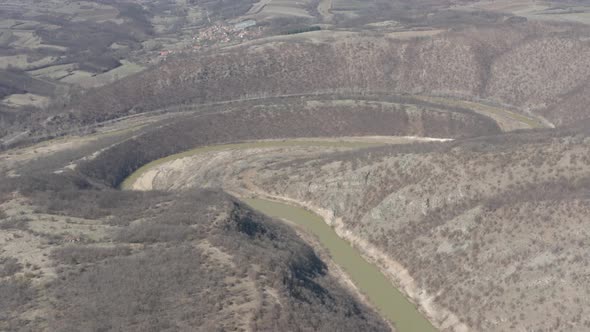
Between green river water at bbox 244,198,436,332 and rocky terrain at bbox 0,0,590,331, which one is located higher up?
rocky terrain at bbox 0,0,590,331

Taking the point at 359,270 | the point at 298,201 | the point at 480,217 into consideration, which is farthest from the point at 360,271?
the point at 298,201

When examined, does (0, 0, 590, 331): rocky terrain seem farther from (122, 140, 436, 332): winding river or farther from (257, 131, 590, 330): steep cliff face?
(122, 140, 436, 332): winding river

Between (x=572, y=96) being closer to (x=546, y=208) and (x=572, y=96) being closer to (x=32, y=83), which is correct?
(x=546, y=208)

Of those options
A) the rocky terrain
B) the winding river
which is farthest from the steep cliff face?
the winding river

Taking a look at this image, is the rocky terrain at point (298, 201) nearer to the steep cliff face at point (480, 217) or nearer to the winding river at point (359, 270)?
the steep cliff face at point (480, 217)

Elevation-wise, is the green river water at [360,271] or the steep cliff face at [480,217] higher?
the steep cliff face at [480,217]

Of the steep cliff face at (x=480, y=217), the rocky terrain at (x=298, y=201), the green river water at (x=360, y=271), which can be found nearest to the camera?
the rocky terrain at (x=298, y=201)

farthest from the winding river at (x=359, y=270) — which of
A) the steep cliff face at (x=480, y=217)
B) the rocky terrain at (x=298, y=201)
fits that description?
the steep cliff face at (x=480, y=217)

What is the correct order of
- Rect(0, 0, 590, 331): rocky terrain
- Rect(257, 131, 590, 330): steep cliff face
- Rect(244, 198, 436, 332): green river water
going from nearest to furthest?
Rect(0, 0, 590, 331): rocky terrain → Rect(257, 131, 590, 330): steep cliff face → Rect(244, 198, 436, 332): green river water

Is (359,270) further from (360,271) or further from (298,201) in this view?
(298,201)
